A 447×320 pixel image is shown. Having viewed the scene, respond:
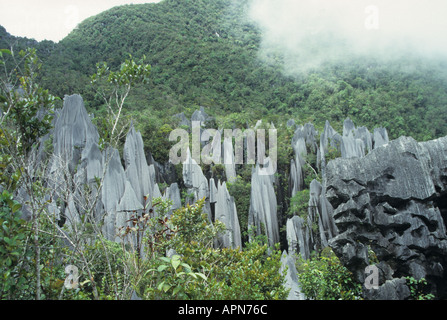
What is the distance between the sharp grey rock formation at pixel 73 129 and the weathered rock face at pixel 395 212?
34.5 feet

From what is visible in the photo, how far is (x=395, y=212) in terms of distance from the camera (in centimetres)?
540

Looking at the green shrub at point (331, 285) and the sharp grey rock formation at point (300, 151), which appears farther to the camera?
the sharp grey rock formation at point (300, 151)

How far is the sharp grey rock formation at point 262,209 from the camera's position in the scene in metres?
12.2

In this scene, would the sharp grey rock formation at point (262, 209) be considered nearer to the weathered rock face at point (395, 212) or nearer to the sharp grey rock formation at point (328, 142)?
the sharp grey rock formation at point (328, 142)

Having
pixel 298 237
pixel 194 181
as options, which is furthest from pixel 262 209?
pixel 194 181

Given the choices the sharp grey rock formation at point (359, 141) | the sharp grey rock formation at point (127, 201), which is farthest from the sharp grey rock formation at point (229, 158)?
the sharp grey rock formation at point (127, 201)

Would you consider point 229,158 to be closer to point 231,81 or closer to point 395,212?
point 395,212

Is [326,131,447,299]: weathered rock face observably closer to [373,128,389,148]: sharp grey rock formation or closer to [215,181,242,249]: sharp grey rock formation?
[215,181,242,249]: sharp grey rock formation

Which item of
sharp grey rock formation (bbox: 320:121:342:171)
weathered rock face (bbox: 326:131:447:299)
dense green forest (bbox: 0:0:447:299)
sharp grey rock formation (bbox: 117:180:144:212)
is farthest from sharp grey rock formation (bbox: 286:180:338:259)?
weathered rock face (bbox: 326:131:447:299)

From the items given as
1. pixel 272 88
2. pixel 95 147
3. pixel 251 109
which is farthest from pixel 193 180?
pixel 272 88

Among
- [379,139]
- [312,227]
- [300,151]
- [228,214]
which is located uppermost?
[379,139]

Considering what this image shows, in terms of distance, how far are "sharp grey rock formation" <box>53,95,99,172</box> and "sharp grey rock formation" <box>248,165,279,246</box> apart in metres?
6.87

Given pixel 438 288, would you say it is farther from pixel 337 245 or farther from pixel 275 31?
pixel 275 31

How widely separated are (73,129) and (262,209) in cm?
841
